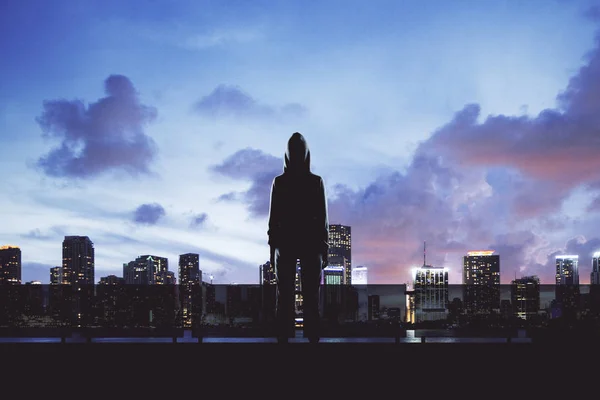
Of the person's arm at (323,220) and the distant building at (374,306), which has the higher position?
the person's arm at (323,220)

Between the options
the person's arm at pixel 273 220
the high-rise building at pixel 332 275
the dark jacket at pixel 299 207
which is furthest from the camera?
the high-rise building at pixel 332 275

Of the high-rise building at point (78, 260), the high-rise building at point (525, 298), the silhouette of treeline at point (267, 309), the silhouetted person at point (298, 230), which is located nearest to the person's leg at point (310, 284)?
the silhouetted person at point (298, 230)

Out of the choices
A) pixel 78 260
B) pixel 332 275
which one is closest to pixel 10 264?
pixel 78 260

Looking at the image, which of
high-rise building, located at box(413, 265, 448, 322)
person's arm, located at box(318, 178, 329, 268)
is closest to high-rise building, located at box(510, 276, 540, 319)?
high-rise building, located at box(413, 265, 448, 322)

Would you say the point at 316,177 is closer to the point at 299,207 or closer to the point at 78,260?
the point at 299,207

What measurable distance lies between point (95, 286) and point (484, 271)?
5413cm

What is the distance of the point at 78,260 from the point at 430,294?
72.0m

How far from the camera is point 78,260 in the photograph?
74188 millimetres

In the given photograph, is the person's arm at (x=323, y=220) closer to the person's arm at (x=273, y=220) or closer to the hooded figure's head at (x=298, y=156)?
the hooded figure's head at (x=298, y=156)

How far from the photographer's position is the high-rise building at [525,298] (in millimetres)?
9578

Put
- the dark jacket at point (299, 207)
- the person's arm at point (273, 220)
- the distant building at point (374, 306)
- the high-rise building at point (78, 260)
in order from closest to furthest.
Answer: the dark jacket at point (299, 207) → the person's arm at point (273, 220) → the distant building at point (374, 306) → the high-rise building at point (78, 260)

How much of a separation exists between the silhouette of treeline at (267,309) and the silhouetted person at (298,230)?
2.07 m

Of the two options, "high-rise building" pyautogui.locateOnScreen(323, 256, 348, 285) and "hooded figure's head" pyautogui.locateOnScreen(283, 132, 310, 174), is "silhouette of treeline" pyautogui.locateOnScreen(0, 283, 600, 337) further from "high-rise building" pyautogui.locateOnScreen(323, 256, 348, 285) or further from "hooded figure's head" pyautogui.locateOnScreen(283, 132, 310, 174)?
"hooded figure's head" pyautogui.locateOnScreen(283, 132, 310, 174)

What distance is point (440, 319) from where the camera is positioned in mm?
9672
